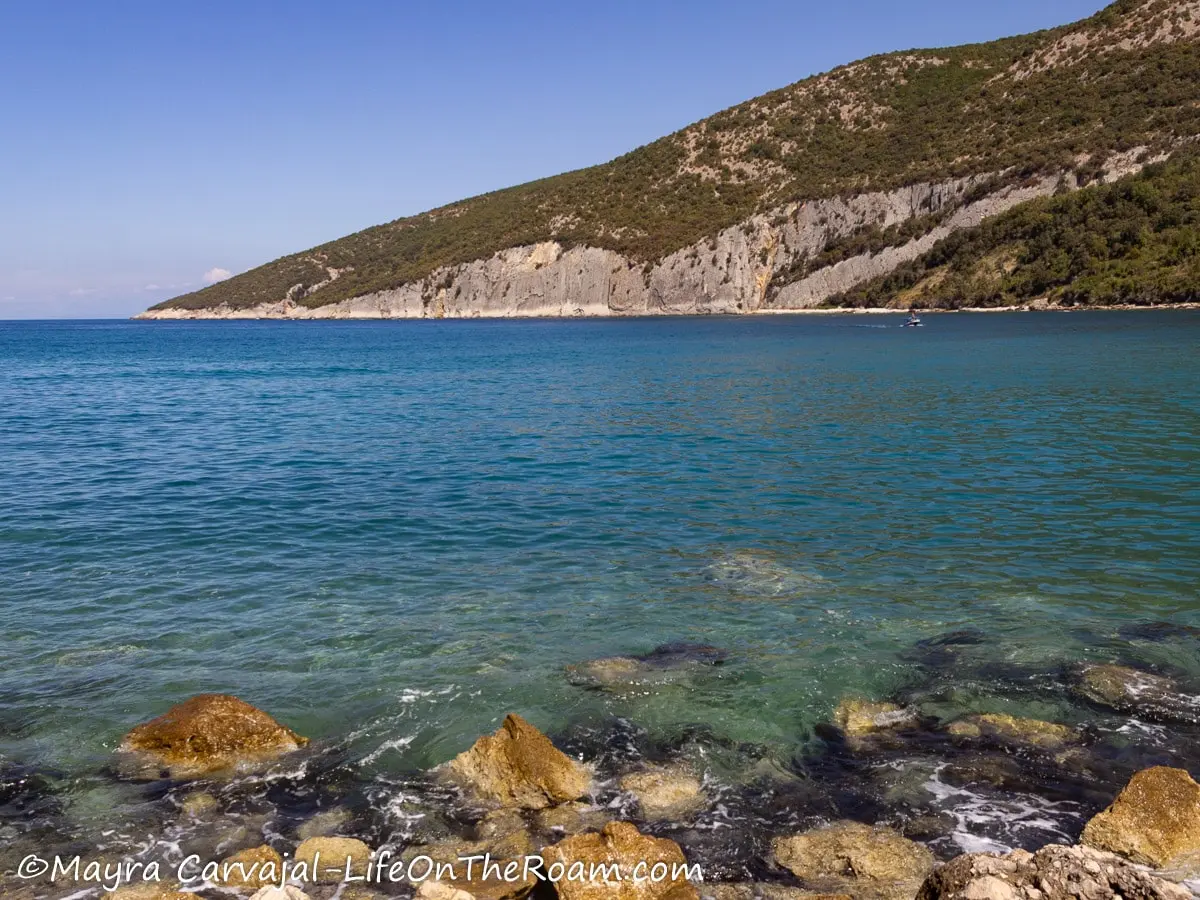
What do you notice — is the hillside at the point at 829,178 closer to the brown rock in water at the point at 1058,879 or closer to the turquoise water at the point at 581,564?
the turquoise water at the point at 581,564

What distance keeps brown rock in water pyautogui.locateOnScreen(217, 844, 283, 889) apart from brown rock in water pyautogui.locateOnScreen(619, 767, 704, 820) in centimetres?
317

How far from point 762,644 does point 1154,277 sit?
9637 centimetres

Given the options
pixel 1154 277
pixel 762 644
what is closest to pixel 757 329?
pixel 1154 277

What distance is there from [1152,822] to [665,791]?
160 inches

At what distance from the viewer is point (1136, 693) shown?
965 centimetres

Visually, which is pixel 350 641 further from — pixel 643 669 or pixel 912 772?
pixel 912 772

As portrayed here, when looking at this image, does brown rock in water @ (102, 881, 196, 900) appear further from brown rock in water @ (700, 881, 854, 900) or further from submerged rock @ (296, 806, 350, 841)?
brown rock in water @ (700, 881, 854, 900)

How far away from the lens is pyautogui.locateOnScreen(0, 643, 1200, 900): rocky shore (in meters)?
6.56

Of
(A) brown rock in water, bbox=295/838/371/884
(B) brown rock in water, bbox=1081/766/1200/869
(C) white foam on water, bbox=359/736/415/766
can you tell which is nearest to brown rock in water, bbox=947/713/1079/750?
(B) brown rock in water, bbox=1081/766/1200/869

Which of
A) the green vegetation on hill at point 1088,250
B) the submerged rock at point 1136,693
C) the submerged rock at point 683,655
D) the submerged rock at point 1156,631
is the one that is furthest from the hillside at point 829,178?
the submerged rock at point 683,655

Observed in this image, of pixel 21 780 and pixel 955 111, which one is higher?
pixel 955 111

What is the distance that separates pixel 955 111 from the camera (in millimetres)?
143750

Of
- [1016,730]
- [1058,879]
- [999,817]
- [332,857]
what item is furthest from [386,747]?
[1016,730]

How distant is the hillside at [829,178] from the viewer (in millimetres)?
117250
